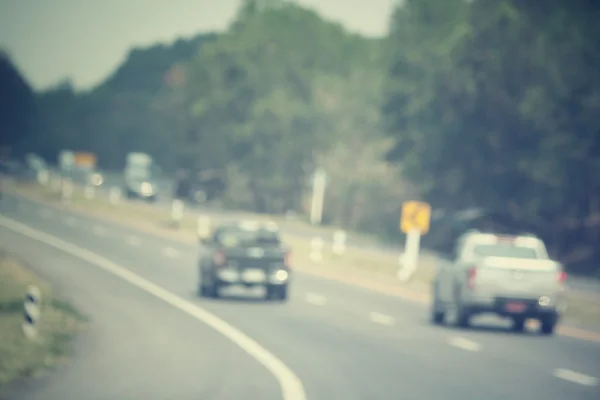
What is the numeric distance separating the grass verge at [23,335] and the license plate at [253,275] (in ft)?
15.2

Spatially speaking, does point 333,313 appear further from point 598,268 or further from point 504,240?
point 598,268

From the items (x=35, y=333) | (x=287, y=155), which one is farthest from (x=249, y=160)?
(x=35, y=333)

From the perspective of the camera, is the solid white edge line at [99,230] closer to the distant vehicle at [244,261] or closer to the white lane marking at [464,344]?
the distant vehicle at [244,261]

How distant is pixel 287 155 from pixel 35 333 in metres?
85.4

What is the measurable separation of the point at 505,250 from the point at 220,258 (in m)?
7.46

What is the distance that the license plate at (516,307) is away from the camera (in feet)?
83.9

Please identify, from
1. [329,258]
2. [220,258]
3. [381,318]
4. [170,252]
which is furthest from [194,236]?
[381,318]

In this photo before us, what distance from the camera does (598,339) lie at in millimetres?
26531

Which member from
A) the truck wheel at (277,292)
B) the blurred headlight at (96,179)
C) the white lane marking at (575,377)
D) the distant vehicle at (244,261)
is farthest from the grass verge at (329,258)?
the blurred headlight at (96,179)

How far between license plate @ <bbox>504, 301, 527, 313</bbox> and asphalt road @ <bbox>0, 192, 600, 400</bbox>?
60 cm

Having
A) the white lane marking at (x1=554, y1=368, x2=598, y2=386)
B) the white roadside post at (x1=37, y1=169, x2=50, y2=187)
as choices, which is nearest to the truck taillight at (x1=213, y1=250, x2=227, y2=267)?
the white lane marking at (x1=554, y1=368, x2=598, y2=386)

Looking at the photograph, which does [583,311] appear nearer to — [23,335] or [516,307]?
[516,307]

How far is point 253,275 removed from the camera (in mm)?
31469

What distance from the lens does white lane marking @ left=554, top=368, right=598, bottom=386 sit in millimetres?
17438
